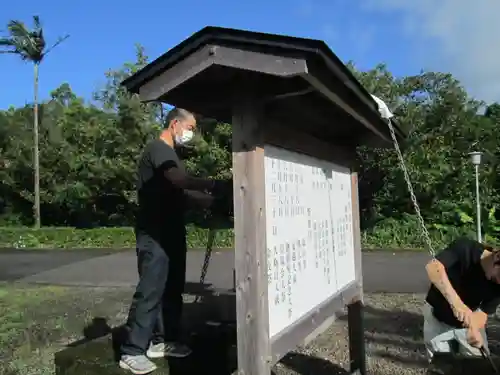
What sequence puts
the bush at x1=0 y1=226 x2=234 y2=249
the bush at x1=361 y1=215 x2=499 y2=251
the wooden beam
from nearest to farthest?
1. the wooden beam
2. the bush at x1=361 y1=215 x2=499 y2=251
3. the bush at x1=0 y1=226 x2=234 y2=249

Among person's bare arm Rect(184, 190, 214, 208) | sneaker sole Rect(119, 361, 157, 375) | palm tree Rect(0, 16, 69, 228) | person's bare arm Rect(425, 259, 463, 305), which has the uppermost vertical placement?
palm tree Rect(0, 16, 69, 228)

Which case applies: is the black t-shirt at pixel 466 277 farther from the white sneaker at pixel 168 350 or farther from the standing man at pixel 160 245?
the white sneaker at pixel 168 350

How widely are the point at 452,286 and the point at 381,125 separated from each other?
5.09ft

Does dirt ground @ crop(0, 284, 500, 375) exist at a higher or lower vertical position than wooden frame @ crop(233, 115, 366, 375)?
lower

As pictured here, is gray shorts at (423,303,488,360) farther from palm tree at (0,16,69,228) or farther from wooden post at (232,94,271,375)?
palm tree at (0,16,69,228)

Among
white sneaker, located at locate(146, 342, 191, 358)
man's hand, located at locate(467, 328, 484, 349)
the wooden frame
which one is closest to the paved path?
white sneaker, located at locate(146, 342, 191, 358)

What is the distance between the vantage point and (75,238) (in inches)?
871

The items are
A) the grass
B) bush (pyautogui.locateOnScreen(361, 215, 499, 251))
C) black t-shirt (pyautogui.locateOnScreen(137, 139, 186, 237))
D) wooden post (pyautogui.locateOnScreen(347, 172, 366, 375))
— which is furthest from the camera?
bush (pyautogui.locateOnScreen(361, 215, 499, 251))

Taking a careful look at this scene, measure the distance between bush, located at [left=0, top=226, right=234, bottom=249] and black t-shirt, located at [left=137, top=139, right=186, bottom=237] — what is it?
53.9ft

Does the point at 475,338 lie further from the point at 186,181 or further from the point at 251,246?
the point at 186,181

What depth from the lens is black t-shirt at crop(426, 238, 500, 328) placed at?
3.42 m

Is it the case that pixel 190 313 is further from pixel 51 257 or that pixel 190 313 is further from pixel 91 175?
pixel 91 175

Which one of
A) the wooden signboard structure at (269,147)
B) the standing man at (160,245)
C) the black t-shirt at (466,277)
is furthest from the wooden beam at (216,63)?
the black t-shirt at (466,277)

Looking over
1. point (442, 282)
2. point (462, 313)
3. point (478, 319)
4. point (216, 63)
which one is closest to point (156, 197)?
point (216, 63)
